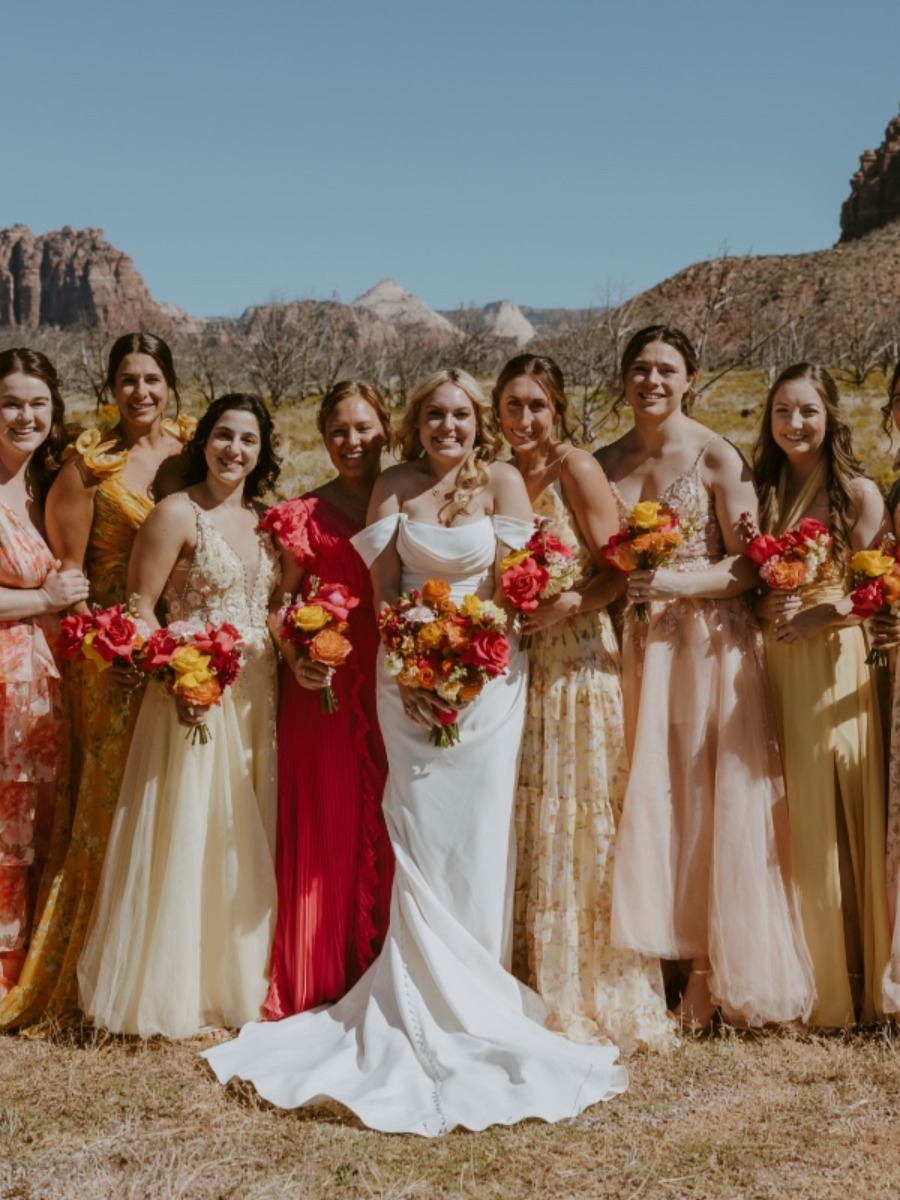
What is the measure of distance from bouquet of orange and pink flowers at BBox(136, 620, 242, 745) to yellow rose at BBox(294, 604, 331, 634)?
1.11 feet

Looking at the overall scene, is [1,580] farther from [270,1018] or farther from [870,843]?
[870,843]

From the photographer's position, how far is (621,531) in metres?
5.64

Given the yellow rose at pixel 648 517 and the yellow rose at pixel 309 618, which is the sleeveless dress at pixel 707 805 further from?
the yellow rose at pixel 309 618

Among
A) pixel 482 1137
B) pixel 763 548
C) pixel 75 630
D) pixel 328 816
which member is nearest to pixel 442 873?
pixel 328 816

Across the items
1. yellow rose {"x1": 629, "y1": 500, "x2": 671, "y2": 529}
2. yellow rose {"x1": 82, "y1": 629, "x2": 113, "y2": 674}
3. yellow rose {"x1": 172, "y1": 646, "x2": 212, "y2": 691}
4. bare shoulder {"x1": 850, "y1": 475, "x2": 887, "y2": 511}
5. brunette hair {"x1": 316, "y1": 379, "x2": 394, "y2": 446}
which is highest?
brunette hair {"x1": 316, "y1": 379, "x2": 394, "y2": 446}

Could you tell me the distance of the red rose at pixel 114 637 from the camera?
17.8 ft

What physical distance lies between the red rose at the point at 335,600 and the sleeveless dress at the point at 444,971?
26 cm

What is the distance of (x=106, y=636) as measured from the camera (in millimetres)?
5434

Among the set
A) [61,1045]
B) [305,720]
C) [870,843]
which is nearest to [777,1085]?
[870,843]

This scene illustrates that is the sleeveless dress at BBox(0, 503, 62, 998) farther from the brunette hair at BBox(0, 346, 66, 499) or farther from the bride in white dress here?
the bride in white dress

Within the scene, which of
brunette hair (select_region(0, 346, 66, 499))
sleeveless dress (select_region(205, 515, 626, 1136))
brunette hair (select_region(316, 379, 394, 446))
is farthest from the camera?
brunette hair (select_region(316, 379, 394, 446))

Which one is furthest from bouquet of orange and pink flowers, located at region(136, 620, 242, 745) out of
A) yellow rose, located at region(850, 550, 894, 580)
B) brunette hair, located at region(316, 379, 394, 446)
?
yellow rose, located at region(850, 550, 894, 580)

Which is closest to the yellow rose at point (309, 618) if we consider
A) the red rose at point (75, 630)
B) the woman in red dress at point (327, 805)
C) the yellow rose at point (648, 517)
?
the woman in red dress at point (327, 805)

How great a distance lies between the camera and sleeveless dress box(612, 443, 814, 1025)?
18.1 ft
